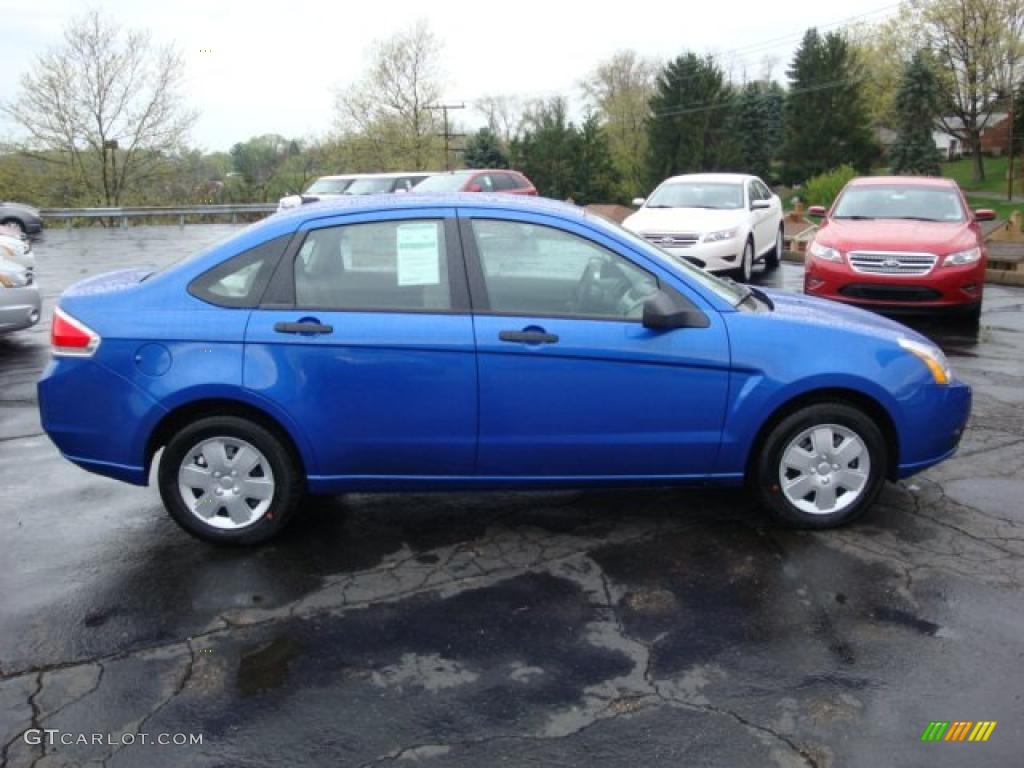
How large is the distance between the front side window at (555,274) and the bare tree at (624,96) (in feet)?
220

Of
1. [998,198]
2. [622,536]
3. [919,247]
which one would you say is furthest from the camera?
[998,198]

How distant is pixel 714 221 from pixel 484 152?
40.5 metres

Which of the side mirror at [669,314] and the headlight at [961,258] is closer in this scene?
the side mirror at [669,314]

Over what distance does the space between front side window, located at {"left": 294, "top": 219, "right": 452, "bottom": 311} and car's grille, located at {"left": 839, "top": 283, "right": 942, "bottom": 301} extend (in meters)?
6.90

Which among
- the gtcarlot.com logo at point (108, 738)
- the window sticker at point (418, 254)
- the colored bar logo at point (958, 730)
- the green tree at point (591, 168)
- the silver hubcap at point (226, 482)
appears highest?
the green tree at point (591, 168)

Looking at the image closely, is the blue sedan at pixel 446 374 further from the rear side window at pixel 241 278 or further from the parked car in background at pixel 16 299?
the parked car in background at pixel 16 299

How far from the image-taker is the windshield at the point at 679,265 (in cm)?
459

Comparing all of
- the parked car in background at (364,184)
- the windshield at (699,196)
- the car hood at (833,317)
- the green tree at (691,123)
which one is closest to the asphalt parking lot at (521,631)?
the car hood at (833,317)

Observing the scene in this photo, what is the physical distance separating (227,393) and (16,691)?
1507mm

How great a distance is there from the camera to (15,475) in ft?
18.9

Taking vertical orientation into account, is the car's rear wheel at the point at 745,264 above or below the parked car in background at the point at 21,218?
below

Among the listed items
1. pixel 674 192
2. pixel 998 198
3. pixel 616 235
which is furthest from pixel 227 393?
pixel 998 198

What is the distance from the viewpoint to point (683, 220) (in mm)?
13602

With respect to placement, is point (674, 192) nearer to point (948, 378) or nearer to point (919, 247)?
point (919, 247)
